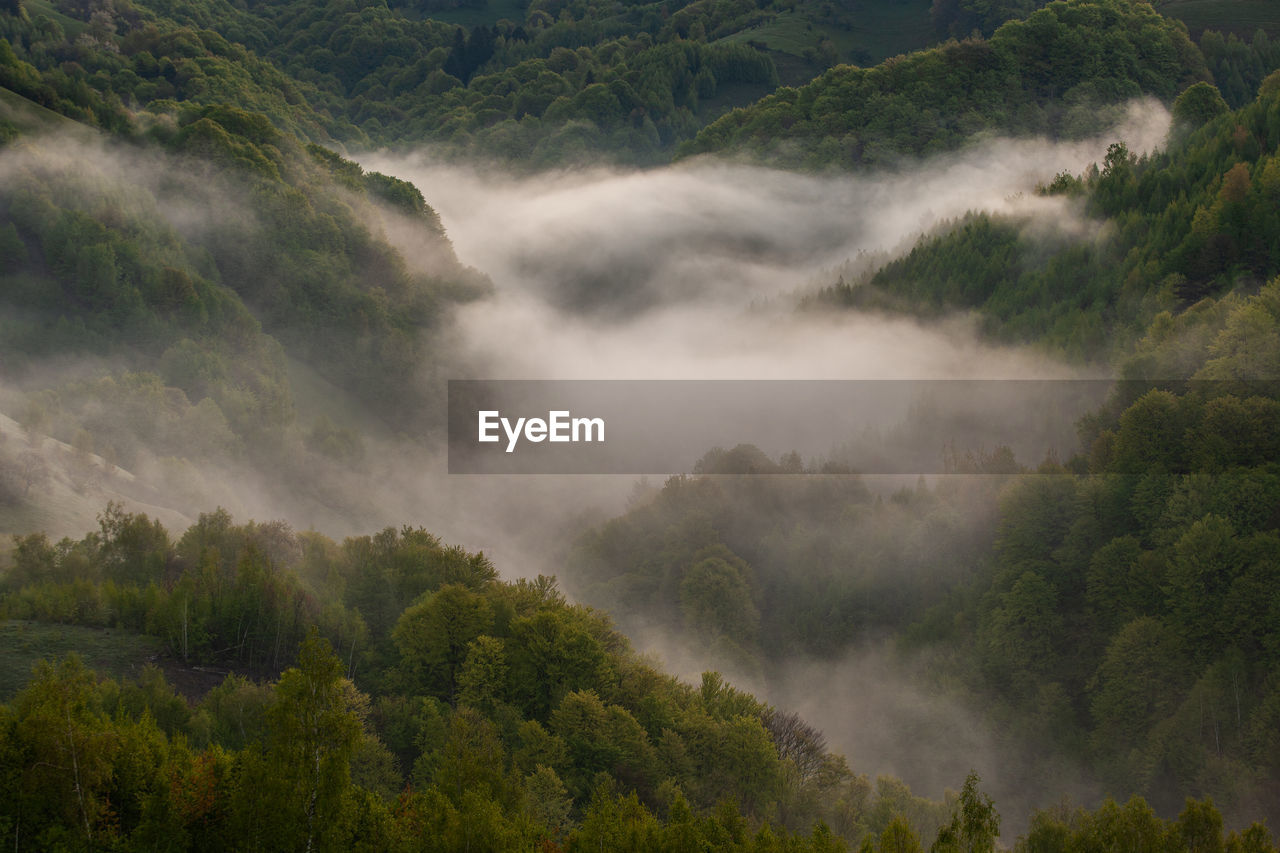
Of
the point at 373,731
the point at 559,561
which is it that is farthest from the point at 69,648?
the point at 559,561

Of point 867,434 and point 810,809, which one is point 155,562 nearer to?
point 810,809

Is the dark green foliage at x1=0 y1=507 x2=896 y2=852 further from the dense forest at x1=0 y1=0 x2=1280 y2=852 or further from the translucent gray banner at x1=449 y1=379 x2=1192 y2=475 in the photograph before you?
the translucent gray banner at x1=449 y1=379 x2=1192 y2=475

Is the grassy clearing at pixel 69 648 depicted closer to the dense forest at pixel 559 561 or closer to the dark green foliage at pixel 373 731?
the dense forest at pixel 559 561

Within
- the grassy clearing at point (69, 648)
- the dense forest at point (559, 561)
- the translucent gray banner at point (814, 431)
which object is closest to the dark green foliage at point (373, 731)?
the dense forest at point (559, 561)

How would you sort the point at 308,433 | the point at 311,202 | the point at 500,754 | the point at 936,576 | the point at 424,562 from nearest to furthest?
the point at 500,754 < the point at 424,562 < the point at 936,576 < the point at 308,433 < the point at 311,202

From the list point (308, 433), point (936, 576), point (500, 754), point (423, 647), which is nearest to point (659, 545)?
point (936, 576)

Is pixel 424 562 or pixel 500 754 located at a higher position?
pixel 424 562
